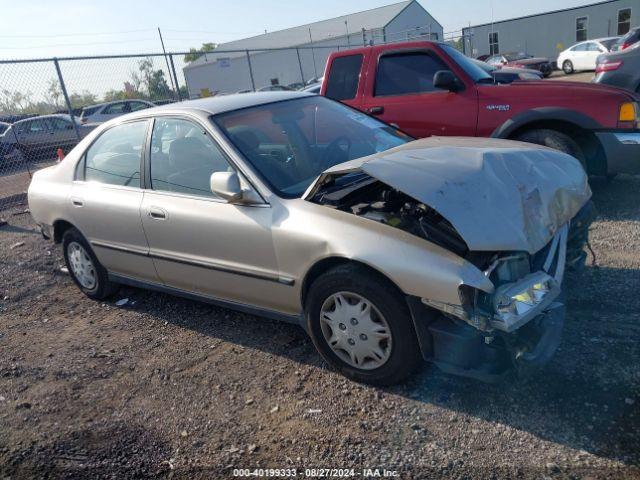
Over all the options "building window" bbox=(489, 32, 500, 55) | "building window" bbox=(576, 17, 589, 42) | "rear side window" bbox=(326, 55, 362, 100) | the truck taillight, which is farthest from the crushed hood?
"building window" bbox=(489, 32, 500, 55)

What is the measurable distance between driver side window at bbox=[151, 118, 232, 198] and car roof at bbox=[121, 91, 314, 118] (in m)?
0.12

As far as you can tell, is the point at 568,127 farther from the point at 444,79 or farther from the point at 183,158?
the point at 183,158

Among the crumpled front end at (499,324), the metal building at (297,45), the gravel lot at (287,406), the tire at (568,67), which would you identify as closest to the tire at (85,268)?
the gravel lot at (287,406)

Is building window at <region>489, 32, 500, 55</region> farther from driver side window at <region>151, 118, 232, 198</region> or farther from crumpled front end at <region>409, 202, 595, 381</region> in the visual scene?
crumpled front end at <region>409, 202, 595, 381</region>

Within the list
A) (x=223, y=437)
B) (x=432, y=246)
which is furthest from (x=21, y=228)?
(x=432, y=246)

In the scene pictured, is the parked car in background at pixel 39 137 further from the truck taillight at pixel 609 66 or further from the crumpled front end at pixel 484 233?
the crumpled front end at pixel 484 233

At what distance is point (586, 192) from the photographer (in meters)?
3.49

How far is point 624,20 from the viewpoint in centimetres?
3512

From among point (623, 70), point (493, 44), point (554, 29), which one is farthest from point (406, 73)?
point (493, 44)

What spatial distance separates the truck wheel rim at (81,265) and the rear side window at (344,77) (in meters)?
3.72

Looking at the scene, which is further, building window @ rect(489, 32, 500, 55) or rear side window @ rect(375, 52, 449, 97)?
building window @ rect(489, 32, 500, 55)

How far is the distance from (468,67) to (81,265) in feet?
15.5

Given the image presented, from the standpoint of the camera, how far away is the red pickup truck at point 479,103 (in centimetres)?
536

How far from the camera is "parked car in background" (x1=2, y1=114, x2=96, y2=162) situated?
1323cm
